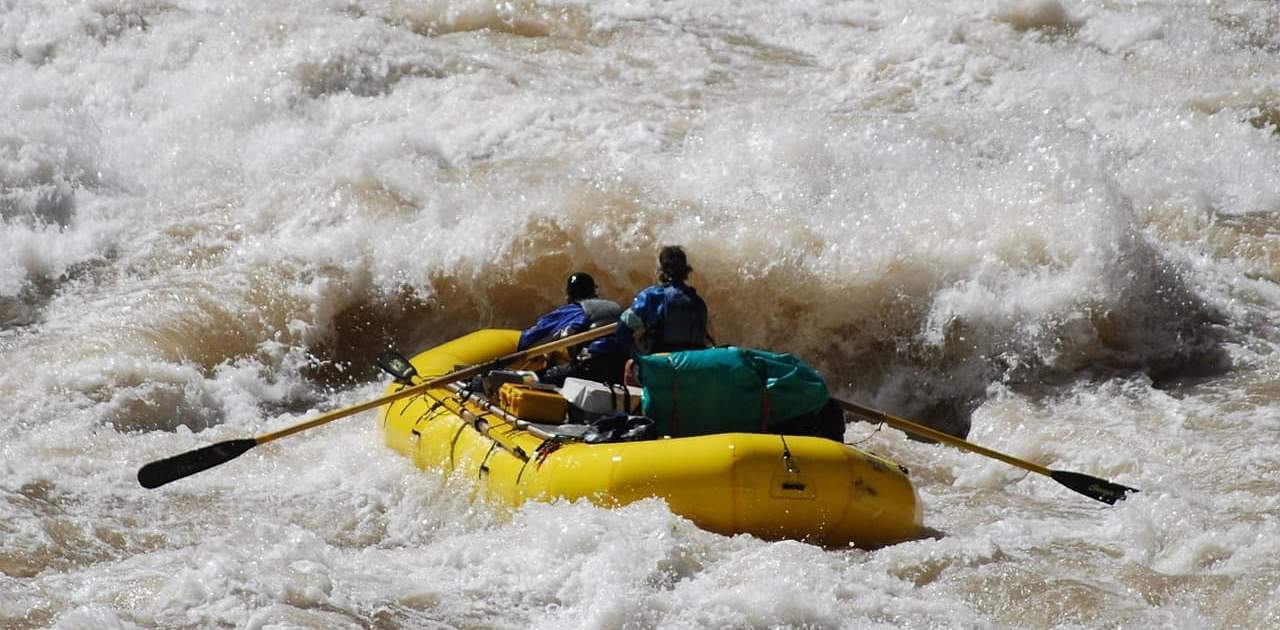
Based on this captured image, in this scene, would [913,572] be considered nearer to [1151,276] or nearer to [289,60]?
[1151,276]

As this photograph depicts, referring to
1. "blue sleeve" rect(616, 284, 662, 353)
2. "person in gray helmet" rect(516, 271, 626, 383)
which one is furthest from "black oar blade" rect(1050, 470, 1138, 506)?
"person in gray helmet" rect(516, 271, 626, 383)

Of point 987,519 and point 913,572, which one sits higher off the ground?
point 913,572

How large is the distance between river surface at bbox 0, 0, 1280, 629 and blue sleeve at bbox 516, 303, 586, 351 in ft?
2.92

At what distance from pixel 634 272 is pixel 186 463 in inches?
153

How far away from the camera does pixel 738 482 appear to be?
5754 millimetres

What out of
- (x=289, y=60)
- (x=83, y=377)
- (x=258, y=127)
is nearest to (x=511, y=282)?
(x=83, y=377)

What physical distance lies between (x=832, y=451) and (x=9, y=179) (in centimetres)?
729

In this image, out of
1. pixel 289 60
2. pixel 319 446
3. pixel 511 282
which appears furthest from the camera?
pixel 289 60

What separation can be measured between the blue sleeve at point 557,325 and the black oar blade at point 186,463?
1.59 metres

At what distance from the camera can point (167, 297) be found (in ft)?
30.5

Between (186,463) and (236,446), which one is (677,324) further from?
A: (186,463)

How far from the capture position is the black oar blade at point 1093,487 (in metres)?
6.53

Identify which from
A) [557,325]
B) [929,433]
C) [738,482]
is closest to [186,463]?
[557,325]

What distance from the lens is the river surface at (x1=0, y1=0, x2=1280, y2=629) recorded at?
5.49 metres
